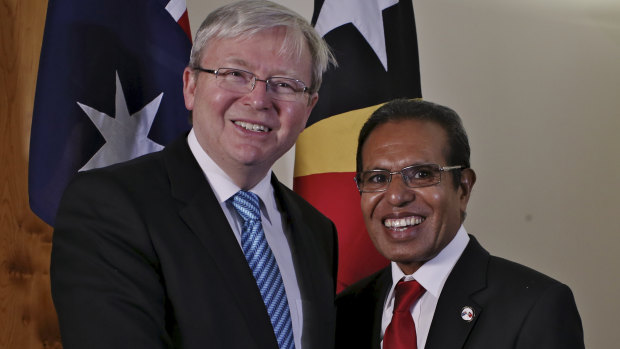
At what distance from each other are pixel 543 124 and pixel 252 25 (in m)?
2.74

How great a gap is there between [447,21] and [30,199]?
2.59 m

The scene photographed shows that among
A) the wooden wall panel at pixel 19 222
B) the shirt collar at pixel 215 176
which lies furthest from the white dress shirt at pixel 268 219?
the wooden wall panel at pixel 19 222

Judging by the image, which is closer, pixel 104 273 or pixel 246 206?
pixel 104 273

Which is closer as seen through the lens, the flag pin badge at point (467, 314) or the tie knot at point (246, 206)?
the tie knot at point (246, 206)

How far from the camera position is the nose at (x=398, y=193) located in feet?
6.61

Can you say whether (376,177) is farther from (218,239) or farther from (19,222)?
(19,222)

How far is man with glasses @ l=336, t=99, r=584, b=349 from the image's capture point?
5.98 ft

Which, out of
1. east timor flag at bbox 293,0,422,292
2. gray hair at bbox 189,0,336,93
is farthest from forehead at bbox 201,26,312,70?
east timor flag at bbox 293,0,422,292

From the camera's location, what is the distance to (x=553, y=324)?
5.84 feet

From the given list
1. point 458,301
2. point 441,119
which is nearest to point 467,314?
point 458,301

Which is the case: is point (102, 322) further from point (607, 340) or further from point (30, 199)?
point (607, 340)

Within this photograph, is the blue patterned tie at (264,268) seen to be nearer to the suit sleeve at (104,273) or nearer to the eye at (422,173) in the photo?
the suit sleeve at (104,273)

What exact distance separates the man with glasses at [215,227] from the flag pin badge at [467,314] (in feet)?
1.21

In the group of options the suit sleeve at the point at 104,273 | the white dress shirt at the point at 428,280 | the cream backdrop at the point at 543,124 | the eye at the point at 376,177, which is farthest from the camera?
the cream backdrop at the point at 543,124
